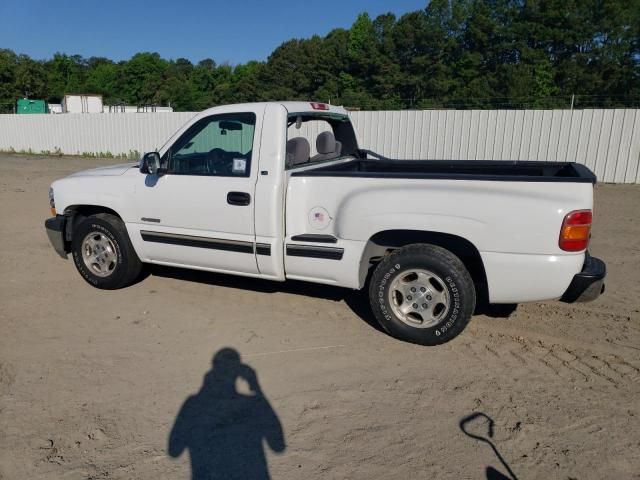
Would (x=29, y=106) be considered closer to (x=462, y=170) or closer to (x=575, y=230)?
(x=462, y=170)

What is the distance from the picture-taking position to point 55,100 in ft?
248

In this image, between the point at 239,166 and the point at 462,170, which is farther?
the point at 462,170

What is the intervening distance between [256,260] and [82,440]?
205cm

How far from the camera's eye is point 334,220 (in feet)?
14.5

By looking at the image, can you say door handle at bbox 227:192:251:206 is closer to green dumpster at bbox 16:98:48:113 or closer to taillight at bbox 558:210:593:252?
taillight at bbox 558:210:593:252

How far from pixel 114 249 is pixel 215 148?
61.5 inches

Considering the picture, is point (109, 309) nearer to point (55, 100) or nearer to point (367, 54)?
point (367, 54)

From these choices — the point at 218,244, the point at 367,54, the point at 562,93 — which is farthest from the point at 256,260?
the point at 367,54

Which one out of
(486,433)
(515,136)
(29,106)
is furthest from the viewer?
(29,106)

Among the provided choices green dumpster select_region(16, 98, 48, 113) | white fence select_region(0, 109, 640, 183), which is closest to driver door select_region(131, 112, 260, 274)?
white fence select_region(0, 109, 640, 183)

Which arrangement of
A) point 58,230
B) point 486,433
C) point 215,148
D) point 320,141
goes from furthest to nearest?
point 58,230, point 320,141, point 215,148, point 486,433

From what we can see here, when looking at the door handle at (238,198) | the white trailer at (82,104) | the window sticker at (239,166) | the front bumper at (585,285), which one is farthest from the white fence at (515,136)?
the white trailer at (82,104)

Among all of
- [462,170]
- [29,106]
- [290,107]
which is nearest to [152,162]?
[290,107]

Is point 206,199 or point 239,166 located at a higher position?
point 239,166
